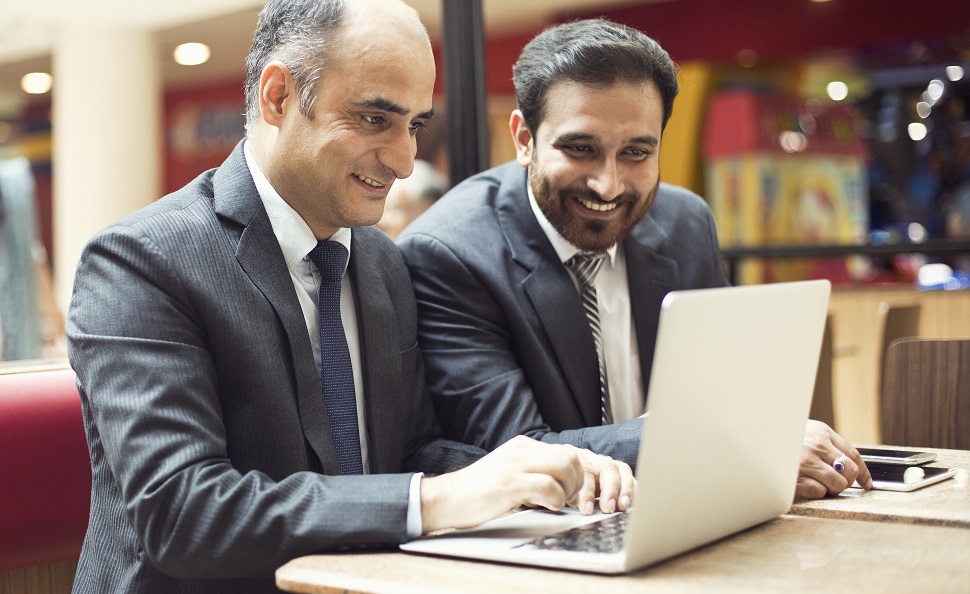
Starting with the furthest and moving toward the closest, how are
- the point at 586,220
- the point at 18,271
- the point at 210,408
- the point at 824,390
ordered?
the point at 18,271
the point at 824,390
the point at 586,220
the point at 210,408

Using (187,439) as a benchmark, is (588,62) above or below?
above

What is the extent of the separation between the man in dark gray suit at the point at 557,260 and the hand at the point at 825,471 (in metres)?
0.47

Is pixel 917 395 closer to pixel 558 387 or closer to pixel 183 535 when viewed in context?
pixel 558 387

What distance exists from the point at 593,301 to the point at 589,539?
914mm

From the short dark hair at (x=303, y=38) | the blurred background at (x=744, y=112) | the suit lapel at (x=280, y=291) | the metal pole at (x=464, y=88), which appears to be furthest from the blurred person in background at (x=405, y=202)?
the suit lapel at (x=280, y=291)

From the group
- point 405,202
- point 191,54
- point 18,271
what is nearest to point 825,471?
point 18,271

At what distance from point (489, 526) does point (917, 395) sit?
1277 mm

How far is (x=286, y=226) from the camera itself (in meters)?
1.47

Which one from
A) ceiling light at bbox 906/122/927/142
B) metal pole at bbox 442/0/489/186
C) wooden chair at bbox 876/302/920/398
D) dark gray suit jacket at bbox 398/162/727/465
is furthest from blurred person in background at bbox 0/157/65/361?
ceiling light at bbox 906/122/927/142

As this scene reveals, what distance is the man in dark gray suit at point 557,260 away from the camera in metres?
1.82

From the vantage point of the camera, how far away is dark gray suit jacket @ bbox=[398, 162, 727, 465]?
178cm

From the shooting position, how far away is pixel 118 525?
1.33 metres

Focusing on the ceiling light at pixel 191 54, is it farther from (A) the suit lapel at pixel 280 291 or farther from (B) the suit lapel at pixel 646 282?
(A) the suit lapel at pixel 280 291

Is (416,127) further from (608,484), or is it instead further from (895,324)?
(895,324)
